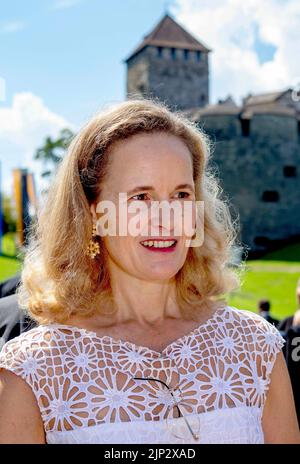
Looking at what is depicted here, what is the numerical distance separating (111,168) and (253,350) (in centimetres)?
46

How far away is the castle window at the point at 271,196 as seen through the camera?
24.7m

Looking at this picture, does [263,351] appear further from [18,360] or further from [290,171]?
[290,171]

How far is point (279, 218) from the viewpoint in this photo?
24.4 m

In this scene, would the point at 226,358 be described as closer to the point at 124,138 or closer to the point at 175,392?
the point at 175,392

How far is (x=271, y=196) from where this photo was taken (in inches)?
975

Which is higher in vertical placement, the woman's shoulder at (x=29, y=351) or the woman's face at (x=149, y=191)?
the woman's face at (x=149, y=191)

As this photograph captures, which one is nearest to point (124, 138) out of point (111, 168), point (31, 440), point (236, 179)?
point (111, 168)

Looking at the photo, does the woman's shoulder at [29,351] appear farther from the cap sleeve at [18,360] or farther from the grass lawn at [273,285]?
the grass lawn at [273,285]

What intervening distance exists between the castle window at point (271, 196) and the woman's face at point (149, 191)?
78.0ft

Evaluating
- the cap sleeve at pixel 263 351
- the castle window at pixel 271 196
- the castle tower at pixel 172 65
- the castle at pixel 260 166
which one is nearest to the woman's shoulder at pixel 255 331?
the cap sleeve at pixel 263 351

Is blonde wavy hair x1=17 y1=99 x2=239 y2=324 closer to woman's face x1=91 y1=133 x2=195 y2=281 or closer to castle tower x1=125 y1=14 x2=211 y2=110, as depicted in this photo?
woman's face x1=91 y1=133 x2=195 y2=281

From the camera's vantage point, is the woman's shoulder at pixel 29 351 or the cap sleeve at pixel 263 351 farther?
the cap sleeve at pixel 263 351

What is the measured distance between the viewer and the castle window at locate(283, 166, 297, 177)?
25.0 m

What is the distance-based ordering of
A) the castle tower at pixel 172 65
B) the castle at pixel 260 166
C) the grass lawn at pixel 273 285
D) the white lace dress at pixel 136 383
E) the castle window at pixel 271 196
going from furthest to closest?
1. the castle tower at pixel 172 65
2. the castle window at pixel 271 196
3. the castle at pixel 260 166
4. the grass lawn at pixel 273 285
5. the white lace dress at pixel 136 383
